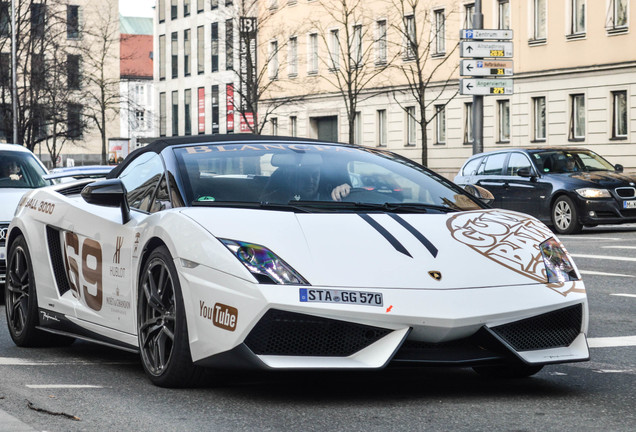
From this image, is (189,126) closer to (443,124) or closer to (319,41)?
(319,41)

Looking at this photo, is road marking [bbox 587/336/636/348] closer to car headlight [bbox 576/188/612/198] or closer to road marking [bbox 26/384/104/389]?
road marking [bbox 26/384/104/389]

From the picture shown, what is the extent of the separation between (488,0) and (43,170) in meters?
35.1

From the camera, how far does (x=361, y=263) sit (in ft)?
18.7

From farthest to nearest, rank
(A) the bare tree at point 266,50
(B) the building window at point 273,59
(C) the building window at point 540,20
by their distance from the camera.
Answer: (B) the building window at point 273,59 → (A) the bare tree at point 266,50 → (C) the building window at point 540,20

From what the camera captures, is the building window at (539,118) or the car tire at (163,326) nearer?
the car tire at (163,326)

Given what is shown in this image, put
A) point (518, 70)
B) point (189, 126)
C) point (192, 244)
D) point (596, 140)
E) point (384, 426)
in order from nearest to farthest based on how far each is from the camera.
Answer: point (384, 426)
point (192, 244)
point (596, 140)
point (518, 70)
point (189, 126)

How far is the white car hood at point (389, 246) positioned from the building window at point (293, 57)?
55927 mm

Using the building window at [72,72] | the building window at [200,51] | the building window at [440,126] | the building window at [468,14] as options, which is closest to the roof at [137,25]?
the building window at [200,51]

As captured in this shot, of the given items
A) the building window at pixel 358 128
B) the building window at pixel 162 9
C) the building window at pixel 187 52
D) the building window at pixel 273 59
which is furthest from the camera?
the building window at pixel 162 9

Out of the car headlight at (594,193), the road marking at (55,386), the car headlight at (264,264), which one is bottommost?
the road marking at (55,386)

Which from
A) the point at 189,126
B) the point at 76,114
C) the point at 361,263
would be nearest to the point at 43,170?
the point at 361,263

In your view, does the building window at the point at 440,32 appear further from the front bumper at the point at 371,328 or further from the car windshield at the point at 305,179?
the front bumper at the point at 371,328

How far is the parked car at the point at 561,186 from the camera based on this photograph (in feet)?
74.4

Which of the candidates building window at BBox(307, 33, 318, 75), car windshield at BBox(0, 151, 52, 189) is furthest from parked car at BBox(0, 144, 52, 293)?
building window at BBox(307, 33, 318, 75)
